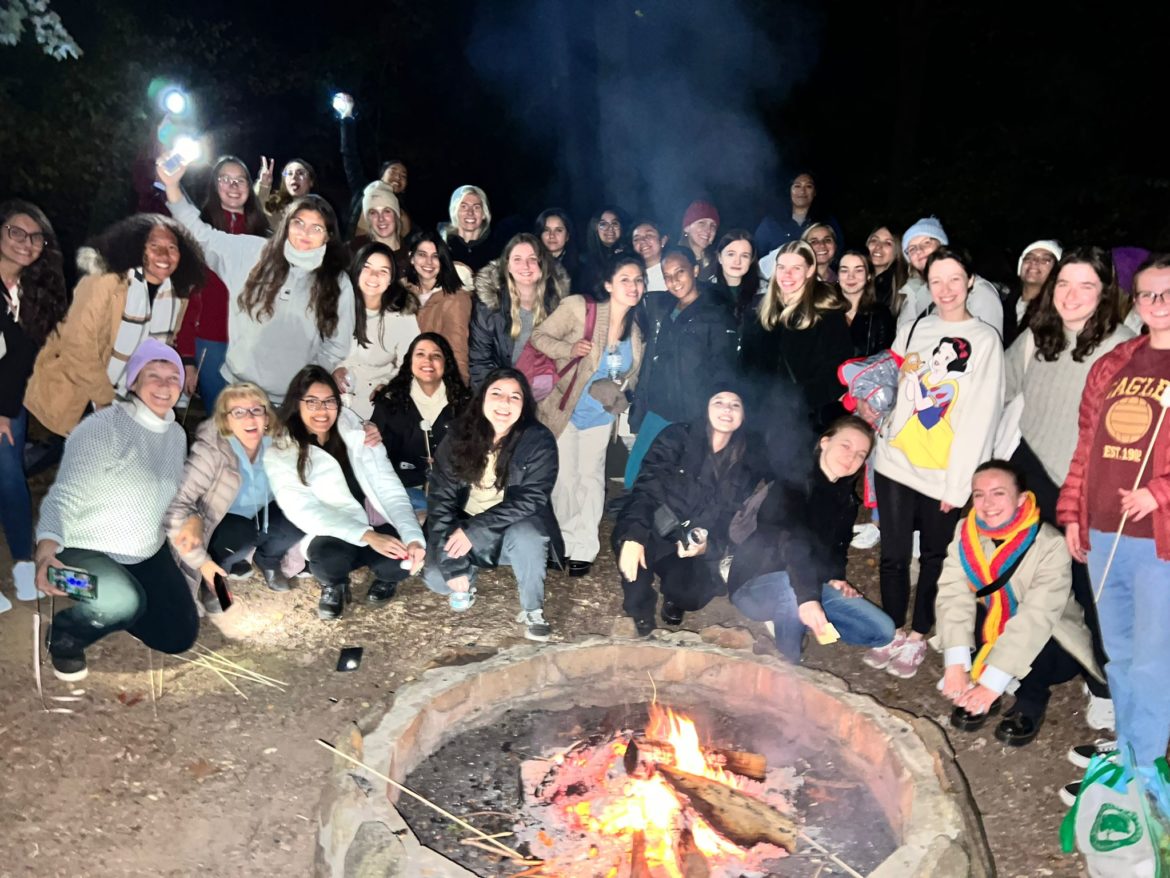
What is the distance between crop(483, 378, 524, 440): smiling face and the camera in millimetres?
4875

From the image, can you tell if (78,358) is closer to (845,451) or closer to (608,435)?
(608,435)


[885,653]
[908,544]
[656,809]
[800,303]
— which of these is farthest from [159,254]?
[885,653]

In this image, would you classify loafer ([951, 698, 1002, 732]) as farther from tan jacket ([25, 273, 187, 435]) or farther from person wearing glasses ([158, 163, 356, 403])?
tan jacket ([25, 273, 187, 435])

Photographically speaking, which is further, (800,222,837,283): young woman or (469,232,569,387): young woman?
(800,222,837,283): young woman

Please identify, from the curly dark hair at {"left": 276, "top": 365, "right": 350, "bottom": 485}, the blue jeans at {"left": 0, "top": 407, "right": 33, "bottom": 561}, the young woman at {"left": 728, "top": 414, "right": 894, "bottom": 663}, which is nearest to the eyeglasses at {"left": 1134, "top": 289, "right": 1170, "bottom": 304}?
the young woman at {"left": 728, "top": 414, "right": 894, "bottom": 663}

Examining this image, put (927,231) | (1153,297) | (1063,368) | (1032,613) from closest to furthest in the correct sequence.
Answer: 1. (1153,297)
2. (1032,613)
3. (1063,368)
4. (927,231)

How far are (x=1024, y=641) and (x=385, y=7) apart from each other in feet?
58.1

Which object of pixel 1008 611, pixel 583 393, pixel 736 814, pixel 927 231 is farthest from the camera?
pixel 927 231

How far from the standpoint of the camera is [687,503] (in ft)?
15.8

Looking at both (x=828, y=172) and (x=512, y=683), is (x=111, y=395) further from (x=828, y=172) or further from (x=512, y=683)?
(x=828, y=172)

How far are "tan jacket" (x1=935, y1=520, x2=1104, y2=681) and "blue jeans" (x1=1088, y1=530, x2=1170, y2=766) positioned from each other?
0.76 feet

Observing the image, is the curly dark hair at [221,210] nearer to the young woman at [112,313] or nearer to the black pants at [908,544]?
the young woman at [112,313]

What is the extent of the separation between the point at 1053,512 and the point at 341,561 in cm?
355

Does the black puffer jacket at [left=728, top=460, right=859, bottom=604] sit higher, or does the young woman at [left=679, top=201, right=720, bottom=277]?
the young woman at [left=679, top=201, right=720, bottom=277]
